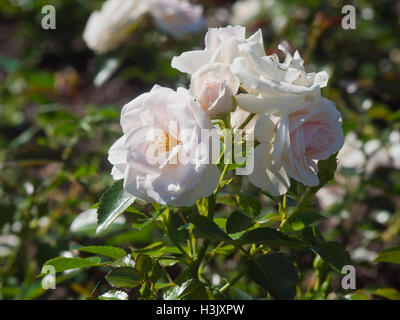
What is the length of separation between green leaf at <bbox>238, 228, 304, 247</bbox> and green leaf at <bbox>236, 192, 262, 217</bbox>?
0.05 m

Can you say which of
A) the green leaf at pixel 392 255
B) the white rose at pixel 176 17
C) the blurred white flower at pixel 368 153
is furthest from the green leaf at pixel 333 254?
the white rose at pixel 176 17

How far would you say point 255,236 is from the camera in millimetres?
751

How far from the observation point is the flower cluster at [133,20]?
1.55 meters

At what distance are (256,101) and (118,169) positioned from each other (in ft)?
Result: 0.74

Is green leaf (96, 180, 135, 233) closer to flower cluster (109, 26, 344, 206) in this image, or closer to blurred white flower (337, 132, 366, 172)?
flower cluster (109, 26, 344, 206)

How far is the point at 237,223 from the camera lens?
77 cm

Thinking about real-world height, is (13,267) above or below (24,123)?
below

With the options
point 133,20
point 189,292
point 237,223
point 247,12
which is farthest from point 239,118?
point 247,12

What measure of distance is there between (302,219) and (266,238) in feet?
0.47

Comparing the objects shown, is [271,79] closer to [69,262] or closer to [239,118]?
[239,118]

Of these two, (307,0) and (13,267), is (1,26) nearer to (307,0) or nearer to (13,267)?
(307,0)

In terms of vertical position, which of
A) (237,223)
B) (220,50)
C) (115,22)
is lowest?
(237,223)
